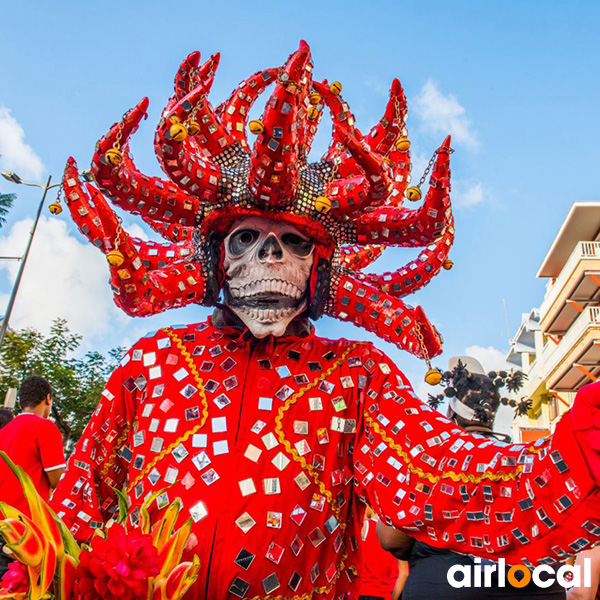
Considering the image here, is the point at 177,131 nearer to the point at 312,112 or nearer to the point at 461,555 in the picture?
the point at 312,112

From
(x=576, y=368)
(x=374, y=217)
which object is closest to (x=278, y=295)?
(x=374, y=217)

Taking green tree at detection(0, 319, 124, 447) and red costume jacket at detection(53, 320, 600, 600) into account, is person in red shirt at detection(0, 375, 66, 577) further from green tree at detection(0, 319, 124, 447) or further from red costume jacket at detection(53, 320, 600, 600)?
green tree at detection(0, 319, 124, 447)

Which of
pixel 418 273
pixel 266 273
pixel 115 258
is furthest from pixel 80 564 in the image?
pixel 418 273

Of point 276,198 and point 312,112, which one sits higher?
point 312,112

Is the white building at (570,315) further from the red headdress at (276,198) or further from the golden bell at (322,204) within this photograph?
the golden bell at (322,204)

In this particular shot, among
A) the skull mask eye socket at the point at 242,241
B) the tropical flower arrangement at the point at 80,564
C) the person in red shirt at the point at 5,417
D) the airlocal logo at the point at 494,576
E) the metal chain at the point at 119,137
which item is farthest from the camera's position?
the person in red shirt at the point at 5,417

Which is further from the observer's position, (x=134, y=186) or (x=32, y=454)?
(x=32, y=454)

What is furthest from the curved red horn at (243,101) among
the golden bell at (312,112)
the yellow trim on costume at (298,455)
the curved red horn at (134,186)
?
the yellow trim on costume at (298,455)

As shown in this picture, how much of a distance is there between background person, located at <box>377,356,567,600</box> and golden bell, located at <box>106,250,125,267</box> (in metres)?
1.37

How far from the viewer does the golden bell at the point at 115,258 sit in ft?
7.07

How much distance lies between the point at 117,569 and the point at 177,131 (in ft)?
4.37

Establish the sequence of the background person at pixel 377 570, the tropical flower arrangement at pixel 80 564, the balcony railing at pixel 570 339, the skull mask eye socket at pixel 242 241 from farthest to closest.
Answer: the balcony railing at pixel 570 339 < the background person at pixel 377 570 < the skull mask eye socket at pixel 242 241 < the tropical flower arrangement at pixel 80 564

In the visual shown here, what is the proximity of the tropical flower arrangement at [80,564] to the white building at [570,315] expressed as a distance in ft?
57.1

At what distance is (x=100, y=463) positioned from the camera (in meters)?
2.34
